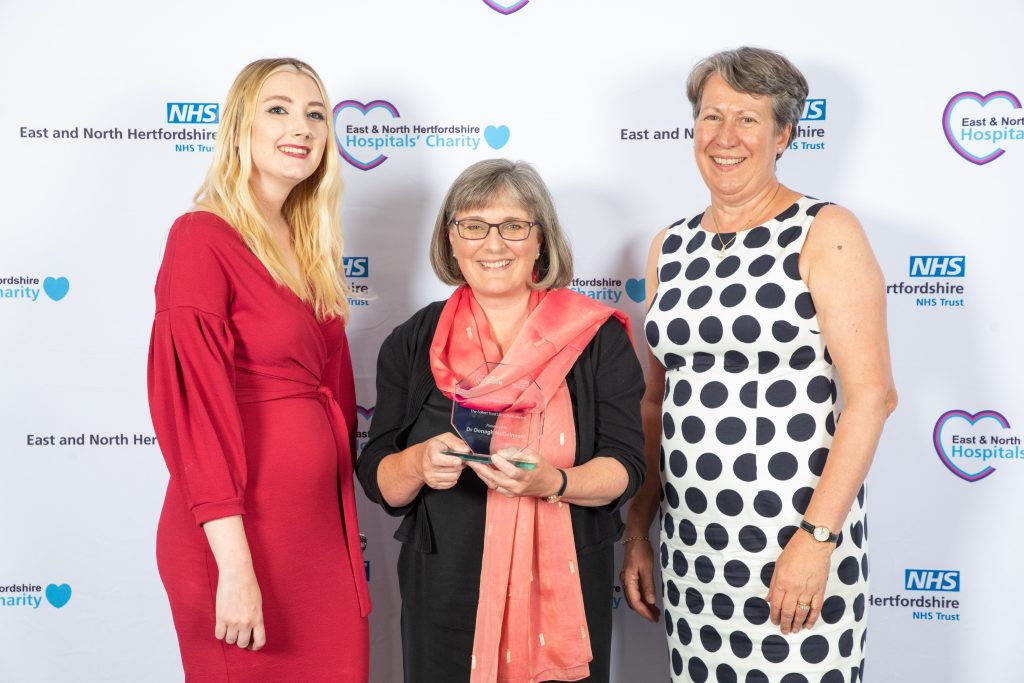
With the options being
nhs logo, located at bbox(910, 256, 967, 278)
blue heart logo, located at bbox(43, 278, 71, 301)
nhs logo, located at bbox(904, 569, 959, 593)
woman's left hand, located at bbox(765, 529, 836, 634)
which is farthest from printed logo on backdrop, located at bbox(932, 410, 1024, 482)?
blue heart logo, located at bbox(43, 278, 71, 301)

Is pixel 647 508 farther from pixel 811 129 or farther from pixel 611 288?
pixel 811 129

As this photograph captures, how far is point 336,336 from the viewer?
1.84 metres

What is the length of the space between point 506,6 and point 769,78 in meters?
0.99

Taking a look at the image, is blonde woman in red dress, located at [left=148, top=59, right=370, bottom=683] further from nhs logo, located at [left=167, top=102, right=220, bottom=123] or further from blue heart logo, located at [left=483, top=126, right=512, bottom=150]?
nhs logo, located at [left=167, top=102, right=220, bottom=123]

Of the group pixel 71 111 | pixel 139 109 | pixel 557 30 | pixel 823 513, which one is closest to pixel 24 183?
pixel 71 111

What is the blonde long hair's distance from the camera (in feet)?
5.39

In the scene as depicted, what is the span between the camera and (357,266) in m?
2.43

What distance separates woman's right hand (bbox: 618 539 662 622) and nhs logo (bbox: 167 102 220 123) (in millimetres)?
1758

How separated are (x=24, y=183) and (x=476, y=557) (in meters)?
1.87

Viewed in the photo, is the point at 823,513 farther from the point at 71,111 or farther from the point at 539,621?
the point at 71,111

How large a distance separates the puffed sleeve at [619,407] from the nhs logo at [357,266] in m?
0.97

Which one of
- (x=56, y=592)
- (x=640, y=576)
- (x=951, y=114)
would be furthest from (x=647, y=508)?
(x=56, y=592)

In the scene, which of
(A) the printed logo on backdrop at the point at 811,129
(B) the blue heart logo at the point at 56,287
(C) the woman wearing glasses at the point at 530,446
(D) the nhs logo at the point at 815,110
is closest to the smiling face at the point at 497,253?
(C) the woman wearing glasses at the point at 530,446

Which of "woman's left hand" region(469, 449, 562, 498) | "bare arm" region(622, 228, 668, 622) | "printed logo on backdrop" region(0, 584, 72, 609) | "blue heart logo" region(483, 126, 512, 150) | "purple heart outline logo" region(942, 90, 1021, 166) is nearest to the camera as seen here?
"woman's left hand" region(469, 449, 562, 498)
